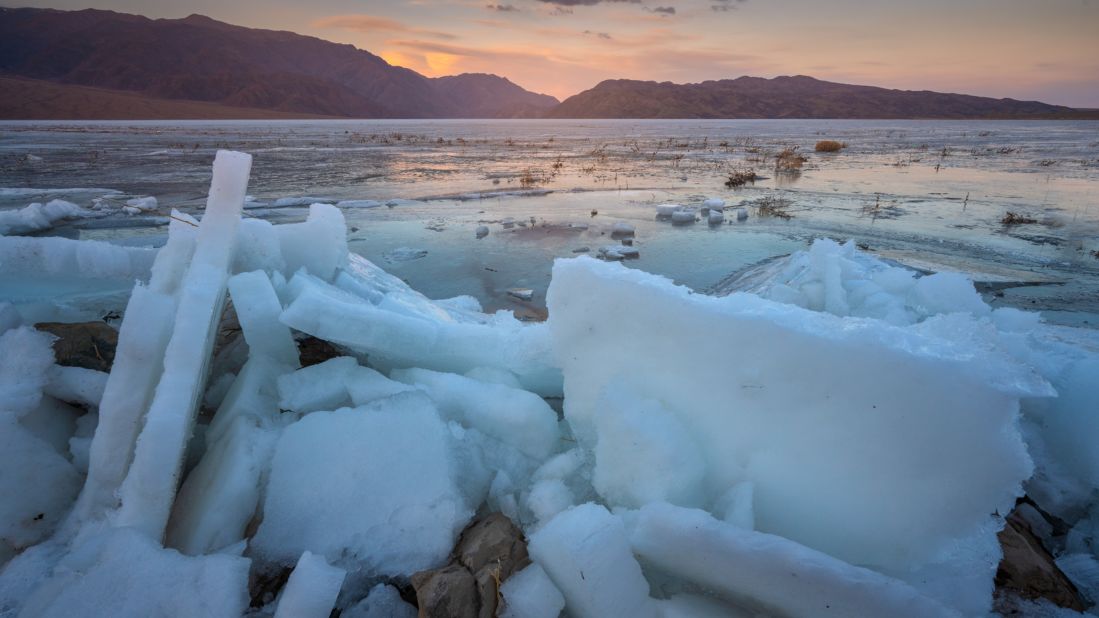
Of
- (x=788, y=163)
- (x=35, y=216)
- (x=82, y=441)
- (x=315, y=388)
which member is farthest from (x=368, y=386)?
(x=788, y=163)

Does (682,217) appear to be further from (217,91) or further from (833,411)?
(217,91)

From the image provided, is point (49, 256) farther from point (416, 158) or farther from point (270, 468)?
point (416, 158)

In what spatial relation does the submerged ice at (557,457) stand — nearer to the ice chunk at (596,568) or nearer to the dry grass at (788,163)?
the ice chunk at (596,568)

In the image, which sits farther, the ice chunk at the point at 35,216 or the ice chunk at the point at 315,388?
the ice chunk at the point at 35,216

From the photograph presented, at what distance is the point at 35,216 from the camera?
6.45 m

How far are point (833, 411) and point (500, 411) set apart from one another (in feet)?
3.88

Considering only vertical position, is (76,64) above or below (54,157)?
above

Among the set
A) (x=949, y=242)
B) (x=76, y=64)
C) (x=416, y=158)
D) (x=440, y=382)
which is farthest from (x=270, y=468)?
(x=76, y=64)

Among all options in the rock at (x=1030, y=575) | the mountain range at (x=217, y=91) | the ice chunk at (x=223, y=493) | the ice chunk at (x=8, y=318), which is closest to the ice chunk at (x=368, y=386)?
the ice chunk at (x=223, y=493)

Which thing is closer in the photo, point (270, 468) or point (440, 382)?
point (270, 468)

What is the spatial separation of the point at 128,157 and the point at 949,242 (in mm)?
23421

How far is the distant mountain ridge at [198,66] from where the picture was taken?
317ft

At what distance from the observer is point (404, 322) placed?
2.19 meters

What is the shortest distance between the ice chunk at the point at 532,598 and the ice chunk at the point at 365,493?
10.8 inches
